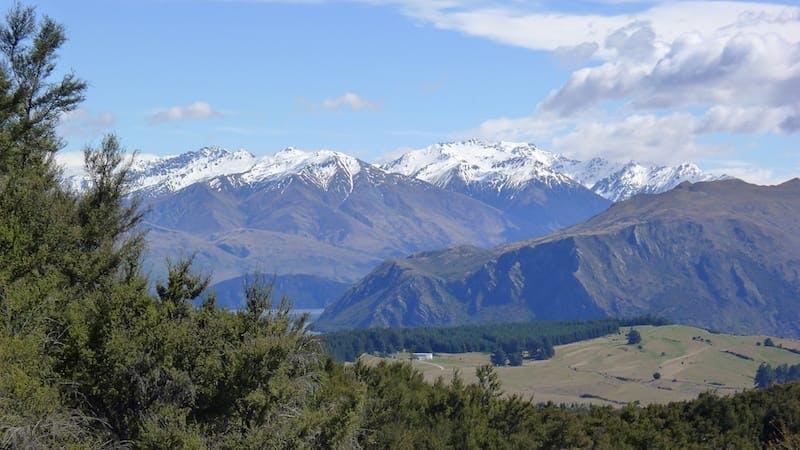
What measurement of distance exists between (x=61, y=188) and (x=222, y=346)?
580 inches

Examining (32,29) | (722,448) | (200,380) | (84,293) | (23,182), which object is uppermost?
(32,29)

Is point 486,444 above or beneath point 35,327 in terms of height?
beneath

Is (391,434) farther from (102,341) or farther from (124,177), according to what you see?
(102,341)

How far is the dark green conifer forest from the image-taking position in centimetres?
3325

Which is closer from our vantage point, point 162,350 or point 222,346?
point 162,350

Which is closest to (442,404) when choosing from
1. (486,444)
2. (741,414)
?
(486,444)

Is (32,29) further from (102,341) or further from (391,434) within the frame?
(391,434)

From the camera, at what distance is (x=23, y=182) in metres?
41.0

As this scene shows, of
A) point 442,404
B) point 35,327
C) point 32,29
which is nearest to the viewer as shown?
point 35,327

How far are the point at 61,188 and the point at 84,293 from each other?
8.71 meters

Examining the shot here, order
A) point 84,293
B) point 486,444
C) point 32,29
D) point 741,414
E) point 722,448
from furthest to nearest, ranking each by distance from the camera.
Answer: point 741,414 → point 722,448 → point 486,444 → point 32,29 → point 84,293

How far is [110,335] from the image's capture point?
117 feet

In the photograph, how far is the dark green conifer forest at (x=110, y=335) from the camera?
3325 cm

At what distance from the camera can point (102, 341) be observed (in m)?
35.6
